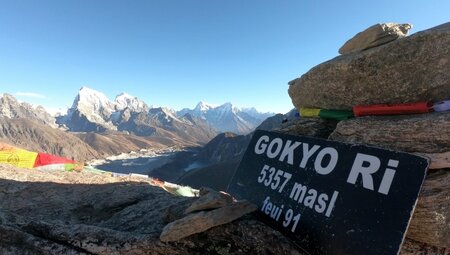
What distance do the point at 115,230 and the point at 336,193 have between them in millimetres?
5170

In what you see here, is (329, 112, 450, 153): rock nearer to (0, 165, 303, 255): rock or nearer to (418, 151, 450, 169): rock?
(418, 151, 450, 169): rock

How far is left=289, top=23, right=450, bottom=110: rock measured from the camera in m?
9.11

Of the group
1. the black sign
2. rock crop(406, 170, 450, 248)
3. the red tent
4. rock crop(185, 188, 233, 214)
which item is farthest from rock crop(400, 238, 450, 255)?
the red tent

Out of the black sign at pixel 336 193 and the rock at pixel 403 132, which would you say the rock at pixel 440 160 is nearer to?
the rock at pixel 403 132

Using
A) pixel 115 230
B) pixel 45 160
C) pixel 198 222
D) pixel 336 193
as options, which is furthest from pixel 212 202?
pixel 45 160

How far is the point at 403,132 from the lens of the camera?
847 centimetres

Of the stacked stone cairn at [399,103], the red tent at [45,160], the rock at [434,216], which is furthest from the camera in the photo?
the red tent at [45,160]

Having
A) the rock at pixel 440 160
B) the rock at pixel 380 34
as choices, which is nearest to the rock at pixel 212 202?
the rock at pixel 440 160

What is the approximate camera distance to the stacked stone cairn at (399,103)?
23.6 ft

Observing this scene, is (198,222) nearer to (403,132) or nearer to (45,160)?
(403,132)

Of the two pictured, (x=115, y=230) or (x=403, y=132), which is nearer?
(x=403, y=132)

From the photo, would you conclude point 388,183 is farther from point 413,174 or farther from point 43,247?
point 43,247

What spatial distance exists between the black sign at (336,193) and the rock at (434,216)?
1125mm

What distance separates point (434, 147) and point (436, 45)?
2880mm
